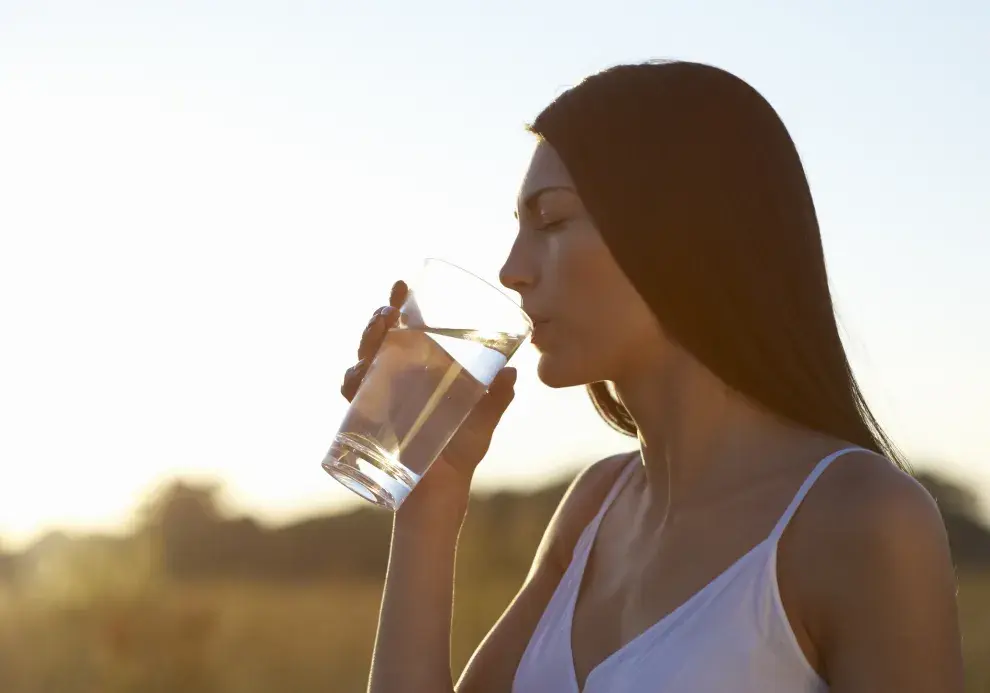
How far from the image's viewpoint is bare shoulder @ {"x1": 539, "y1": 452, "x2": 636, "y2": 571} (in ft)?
10.1

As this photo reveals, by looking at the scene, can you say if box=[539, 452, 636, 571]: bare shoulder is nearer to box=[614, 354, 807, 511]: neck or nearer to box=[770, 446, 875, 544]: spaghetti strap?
box=[614, 354, 807, 511]: neck

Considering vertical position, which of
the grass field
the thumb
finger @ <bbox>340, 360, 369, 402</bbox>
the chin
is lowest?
the grass field

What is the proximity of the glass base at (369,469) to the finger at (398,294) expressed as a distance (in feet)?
1.03

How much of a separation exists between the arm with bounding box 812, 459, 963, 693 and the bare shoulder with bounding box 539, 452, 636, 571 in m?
0.88

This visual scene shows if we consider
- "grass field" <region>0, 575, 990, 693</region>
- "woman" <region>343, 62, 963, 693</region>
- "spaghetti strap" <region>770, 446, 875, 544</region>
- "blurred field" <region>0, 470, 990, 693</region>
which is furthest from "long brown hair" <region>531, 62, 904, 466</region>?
"grass field" <region>0, 575, 990, 693</region>

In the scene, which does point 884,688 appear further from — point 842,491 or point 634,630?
point 634,630

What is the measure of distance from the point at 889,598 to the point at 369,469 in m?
1.00

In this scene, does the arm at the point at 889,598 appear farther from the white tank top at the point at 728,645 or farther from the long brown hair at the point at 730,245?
the long brown hair at the point at 730,245

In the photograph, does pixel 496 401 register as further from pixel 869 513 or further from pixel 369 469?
pixel 869 513

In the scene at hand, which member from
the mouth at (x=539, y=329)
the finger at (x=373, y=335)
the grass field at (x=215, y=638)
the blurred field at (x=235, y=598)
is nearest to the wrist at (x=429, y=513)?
the finger at (x=373, y=335)

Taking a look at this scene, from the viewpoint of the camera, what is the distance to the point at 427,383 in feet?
8.31

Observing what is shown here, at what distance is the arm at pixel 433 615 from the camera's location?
9.37 feet

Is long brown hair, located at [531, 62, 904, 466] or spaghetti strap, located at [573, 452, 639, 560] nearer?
long brown hair, located at [531, 62, 904, 466]

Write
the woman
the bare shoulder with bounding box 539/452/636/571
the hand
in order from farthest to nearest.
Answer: the bare shoulder with bounding box 539/452/636/571 < the hand < the woman
